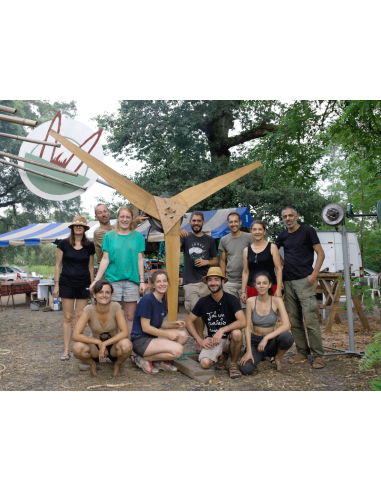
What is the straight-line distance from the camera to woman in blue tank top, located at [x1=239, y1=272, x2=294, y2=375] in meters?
3.76

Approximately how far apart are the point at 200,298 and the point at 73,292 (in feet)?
4.91

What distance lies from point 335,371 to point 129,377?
6.91 feet

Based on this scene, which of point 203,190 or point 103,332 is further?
point 203,190

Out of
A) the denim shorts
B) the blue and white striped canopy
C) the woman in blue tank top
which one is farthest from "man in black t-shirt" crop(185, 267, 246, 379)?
the blue and white striped canopy

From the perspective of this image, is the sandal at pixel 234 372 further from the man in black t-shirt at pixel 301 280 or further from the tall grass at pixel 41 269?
the tall grass at pixel 41 269

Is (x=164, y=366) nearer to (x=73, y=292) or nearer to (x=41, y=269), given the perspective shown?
(x=73, y=292)

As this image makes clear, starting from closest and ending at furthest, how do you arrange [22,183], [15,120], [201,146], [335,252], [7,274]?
[15,120] → [335,252] → [201,146] → [7,274] → [22,183]

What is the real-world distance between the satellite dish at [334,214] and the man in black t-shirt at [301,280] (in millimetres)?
773

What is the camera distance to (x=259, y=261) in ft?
13.8

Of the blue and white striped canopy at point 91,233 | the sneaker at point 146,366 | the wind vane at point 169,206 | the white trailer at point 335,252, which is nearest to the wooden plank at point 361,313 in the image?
the wind vane at point 169,206

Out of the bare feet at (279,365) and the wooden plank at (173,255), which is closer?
the bare feet at (279,365)

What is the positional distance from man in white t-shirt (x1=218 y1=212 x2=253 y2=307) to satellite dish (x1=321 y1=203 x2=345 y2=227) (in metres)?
1.11

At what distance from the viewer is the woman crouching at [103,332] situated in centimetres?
350

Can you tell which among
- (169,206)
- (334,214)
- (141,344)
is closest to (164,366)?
(141,344)
